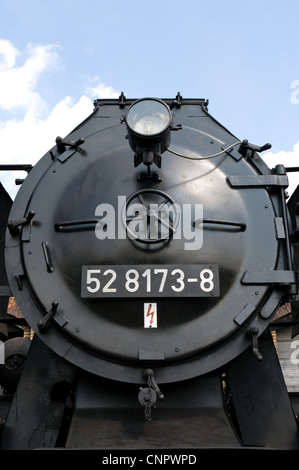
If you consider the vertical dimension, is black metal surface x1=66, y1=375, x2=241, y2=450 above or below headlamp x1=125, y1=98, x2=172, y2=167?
below

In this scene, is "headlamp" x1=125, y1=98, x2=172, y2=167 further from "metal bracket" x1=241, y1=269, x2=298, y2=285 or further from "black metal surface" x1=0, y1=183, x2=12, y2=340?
"black metal surface" x1=0, y1=183, x2=12, y2=340

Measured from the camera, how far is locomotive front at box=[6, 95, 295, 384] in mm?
2564

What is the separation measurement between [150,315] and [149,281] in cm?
19

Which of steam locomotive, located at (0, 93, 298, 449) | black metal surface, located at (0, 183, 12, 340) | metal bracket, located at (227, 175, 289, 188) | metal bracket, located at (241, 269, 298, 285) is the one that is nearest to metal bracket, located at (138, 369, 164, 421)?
steam locomotive, located at (0, 93, 298, 449)

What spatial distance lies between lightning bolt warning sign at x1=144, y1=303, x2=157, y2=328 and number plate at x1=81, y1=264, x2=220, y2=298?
8 cm

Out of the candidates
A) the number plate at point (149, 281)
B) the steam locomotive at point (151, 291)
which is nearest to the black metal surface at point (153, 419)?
the steam locomotive at point (151, 291)

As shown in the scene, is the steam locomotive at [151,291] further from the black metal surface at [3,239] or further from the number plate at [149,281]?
the black metal surface at [3,239]

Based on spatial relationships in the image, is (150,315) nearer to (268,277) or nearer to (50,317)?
(50,317)

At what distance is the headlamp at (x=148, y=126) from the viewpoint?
248 cm

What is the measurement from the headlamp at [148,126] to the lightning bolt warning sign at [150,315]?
82 cm

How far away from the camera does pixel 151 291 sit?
257 centimetres
